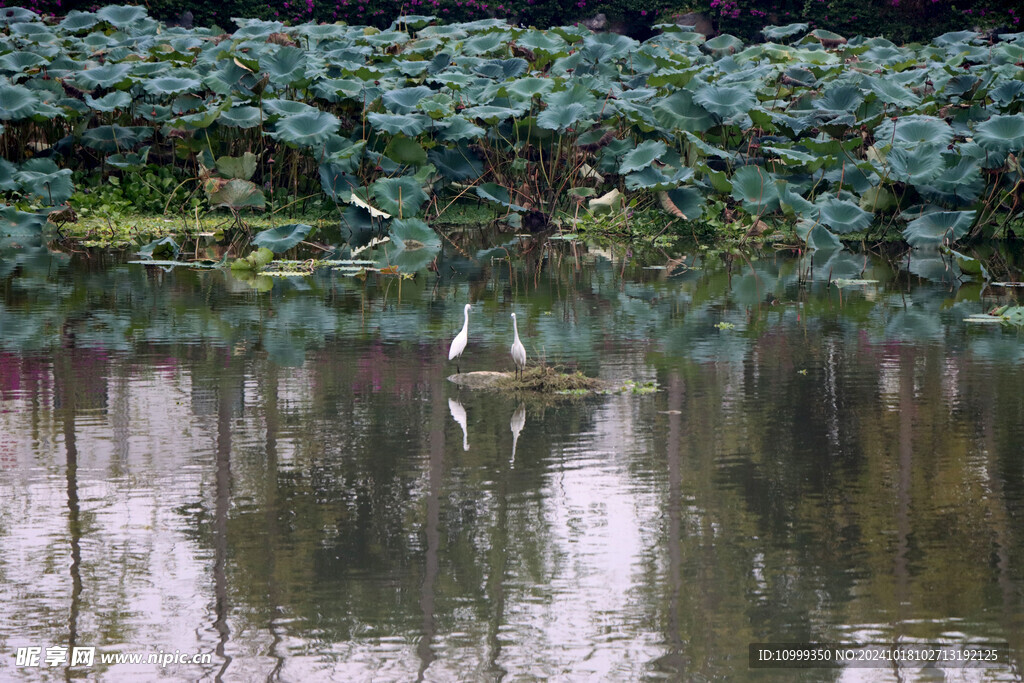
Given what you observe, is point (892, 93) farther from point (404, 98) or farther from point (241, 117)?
point (241, 117)

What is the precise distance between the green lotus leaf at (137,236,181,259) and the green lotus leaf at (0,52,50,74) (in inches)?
170

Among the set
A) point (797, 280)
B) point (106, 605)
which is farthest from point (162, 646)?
point (797, 280)

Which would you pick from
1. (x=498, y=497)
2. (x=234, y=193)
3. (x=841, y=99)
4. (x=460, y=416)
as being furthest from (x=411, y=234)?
(x=498, y=497)

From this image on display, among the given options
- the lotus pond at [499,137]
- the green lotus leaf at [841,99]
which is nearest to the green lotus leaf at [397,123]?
the lotus pond at [499,137]

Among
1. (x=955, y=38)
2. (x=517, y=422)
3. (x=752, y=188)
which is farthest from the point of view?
(x=955, y=38)

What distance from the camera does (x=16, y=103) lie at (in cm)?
1278

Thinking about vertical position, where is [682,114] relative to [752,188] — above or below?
above

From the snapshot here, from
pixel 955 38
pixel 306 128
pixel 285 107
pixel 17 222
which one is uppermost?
pixel 955 38

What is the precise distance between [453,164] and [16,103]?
172 inches

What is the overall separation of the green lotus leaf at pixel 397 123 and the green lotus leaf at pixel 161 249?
2.68 meters

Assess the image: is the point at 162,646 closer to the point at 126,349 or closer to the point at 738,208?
the point at 126,349

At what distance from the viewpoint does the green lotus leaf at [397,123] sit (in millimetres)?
12477

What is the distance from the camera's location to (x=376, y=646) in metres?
3.08

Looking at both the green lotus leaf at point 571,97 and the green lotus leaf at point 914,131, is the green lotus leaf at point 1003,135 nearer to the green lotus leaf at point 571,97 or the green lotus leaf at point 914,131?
the green lotus leaf at point 914,131
